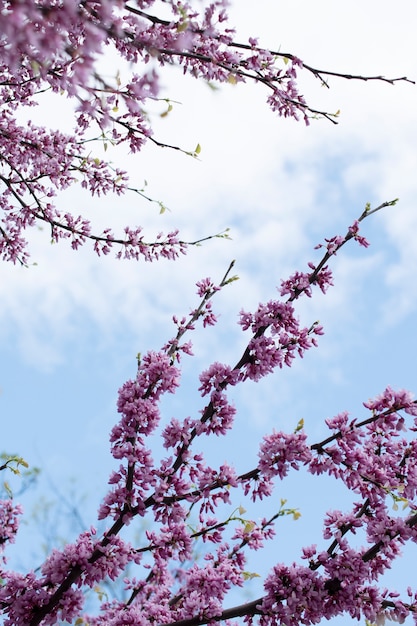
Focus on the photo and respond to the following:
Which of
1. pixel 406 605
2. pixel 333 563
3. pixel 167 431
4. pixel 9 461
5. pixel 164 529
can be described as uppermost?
pixel 9 461

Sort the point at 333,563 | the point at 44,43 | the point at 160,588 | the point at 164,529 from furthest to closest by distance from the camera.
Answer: the point at 160,588 → the point at 164,529 → the point at 333,563 → the point at 44,43

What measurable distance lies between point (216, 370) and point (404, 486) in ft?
4.78

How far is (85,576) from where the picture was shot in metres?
4.43

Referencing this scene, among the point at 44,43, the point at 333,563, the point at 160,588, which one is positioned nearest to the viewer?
the point at 44,43

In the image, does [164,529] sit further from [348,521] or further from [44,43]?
[44,43]

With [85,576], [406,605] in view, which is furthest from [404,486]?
[85,576]

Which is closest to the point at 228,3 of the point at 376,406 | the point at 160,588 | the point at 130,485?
the point at 376,406

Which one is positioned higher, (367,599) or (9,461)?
(9,461)

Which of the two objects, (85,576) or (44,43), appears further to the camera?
(85,576)

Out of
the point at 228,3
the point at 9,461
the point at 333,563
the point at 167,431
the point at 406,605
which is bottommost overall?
the point at 406,605

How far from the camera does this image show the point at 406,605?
432 centimetres

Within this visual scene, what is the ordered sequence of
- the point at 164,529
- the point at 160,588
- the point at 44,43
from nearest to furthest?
the point at 44,43 → the point at 164,529 → the point at 160,588

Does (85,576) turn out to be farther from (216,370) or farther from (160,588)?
(216,370)

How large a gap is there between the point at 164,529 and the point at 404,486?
1624mm
